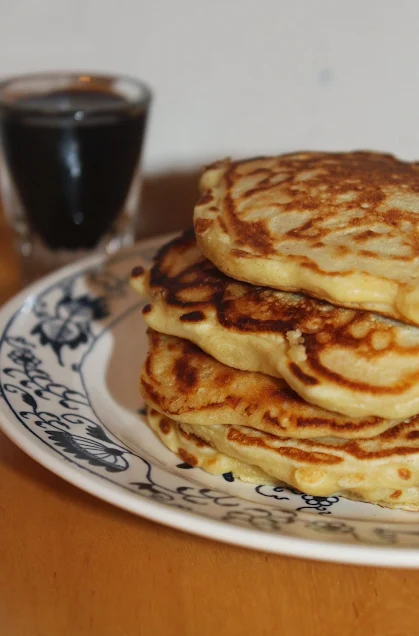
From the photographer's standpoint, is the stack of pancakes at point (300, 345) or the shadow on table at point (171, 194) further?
the shadow on table at point (171, 194)

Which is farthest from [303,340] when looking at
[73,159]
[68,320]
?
[73,159]

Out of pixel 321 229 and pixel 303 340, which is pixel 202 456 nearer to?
pixel 303 340

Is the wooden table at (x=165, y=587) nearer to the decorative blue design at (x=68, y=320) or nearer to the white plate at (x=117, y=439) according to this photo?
the white plate at (x=117, y=439)

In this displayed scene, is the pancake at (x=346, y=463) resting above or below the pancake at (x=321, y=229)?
below

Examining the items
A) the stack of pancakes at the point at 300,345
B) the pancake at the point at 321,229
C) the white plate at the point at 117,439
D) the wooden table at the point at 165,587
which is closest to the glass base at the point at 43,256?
the white plate at the point at 117,439

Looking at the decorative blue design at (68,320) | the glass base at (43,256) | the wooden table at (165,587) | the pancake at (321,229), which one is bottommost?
the glass base at (43,256)

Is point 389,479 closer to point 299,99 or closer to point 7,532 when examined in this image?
point 7,532

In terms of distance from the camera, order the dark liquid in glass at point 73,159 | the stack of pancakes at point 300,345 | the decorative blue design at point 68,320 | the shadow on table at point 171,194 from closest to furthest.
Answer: the stack of pancakes at point 300,345
the decorative blue design at point 68,320
the dark liquid in glass at point 73,159
the shadow on table at point 171,194
